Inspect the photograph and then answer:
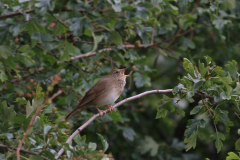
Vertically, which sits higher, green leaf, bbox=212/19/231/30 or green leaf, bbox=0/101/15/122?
green leaf, bbox=0/101/15/122

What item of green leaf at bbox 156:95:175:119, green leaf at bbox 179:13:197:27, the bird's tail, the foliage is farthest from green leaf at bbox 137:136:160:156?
green leaf at bbox 156:95:175:119

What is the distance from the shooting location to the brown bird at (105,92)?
4914 millimetres

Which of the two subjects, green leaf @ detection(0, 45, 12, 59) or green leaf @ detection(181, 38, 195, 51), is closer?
green leaf @ detection(0, 45, 12, 59)

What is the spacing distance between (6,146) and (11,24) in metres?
1.40

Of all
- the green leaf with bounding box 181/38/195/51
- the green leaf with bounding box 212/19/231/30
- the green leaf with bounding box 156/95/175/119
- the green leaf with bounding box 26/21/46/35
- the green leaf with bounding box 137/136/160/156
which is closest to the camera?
the green leaf with bounding box 156/95/175/119

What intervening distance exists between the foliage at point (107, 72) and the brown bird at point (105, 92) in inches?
4.6

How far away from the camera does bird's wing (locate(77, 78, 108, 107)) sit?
4.82 metres

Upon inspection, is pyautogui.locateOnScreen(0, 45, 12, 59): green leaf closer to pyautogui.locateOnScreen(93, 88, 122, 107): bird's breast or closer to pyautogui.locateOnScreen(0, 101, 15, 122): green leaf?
pyautogui.locateOnScreen(0, 101, 15, 122): green leaf

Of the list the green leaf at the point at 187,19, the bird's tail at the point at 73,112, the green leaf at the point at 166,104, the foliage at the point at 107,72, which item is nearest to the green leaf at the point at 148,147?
the foliage at the point at 107,72

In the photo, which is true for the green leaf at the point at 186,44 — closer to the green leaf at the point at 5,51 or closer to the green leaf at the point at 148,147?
the green leaf at the point at 148,147

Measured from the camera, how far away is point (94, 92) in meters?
5.10

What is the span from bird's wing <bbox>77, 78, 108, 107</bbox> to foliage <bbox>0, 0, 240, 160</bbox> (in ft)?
0.38

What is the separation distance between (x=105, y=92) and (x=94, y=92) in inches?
7.9

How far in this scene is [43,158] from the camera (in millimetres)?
2738
